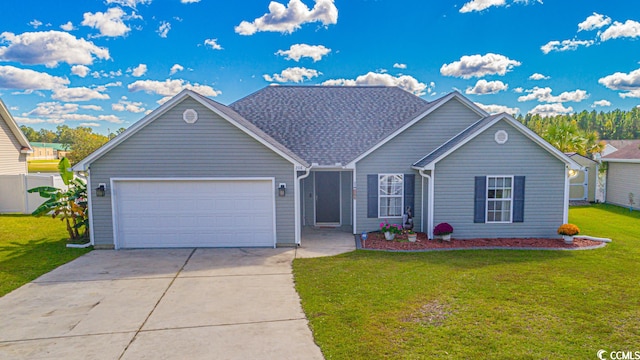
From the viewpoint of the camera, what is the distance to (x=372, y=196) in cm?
1255

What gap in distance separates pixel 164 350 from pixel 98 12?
14.4 m

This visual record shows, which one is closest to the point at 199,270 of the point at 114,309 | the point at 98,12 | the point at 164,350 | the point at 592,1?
the point at 114,309

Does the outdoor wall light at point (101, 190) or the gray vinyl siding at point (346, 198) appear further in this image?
the gray vinyl siding at point (346, 198)

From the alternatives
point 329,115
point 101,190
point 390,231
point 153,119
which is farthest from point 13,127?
point 390,231

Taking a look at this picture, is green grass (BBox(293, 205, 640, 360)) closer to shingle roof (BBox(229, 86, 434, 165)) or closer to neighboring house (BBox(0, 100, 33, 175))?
shingle roof (BBox(229, 86, 434, 165))

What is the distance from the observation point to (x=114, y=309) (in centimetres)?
654

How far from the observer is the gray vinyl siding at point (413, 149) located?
12477 millimetres

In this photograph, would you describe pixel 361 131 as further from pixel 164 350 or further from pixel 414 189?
pixel 164 350

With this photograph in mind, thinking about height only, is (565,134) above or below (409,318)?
above

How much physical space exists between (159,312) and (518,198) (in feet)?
35.4

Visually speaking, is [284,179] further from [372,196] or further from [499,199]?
[499,199]

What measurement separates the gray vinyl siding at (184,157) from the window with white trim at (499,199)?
6.42 m

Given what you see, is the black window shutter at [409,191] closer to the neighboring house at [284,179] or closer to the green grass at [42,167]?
the neighboring house at [284,179]

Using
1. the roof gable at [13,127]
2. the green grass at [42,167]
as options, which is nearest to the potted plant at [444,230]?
the roof gable at [13,127]
